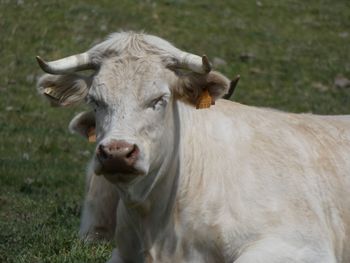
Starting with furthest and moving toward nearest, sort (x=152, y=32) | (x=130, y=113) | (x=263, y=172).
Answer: (x=152, y=32), (x=263, y=172), (x=130, y=113)

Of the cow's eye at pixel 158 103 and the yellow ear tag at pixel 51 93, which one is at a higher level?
the cow's eye at pixel 158 103

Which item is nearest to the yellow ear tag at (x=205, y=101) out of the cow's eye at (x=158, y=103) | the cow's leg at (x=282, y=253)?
the cow's eye at (x=158, y=103)

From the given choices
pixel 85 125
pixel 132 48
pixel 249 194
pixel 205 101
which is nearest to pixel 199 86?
pixel 205 101

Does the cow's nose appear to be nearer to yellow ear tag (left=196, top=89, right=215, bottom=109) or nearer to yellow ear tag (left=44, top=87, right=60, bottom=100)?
yellow ear tag (left=196, top=89, right=215, bottom=109)

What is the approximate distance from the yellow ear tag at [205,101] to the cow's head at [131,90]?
3 centimetres

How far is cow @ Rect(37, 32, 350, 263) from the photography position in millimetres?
8266

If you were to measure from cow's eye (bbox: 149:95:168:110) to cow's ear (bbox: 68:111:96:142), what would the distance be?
0.83m

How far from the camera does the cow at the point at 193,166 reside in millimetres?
8266

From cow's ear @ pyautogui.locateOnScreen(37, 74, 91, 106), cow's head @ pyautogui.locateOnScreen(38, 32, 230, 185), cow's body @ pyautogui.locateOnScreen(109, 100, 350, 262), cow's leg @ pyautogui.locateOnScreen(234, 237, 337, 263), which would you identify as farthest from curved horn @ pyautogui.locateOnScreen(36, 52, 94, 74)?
cow's leg @ pyautogui.locateOnScreen(234, 237, 337, 263)

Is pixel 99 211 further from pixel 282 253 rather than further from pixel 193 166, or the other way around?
Result: pixel 282 253

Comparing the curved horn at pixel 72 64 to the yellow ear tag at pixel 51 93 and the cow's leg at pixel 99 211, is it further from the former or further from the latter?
the cow's leg at pixel 99 211

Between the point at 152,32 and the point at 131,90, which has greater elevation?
the point at 131,90

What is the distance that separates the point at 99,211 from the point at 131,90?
8.92 ft

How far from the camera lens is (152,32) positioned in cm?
2558
